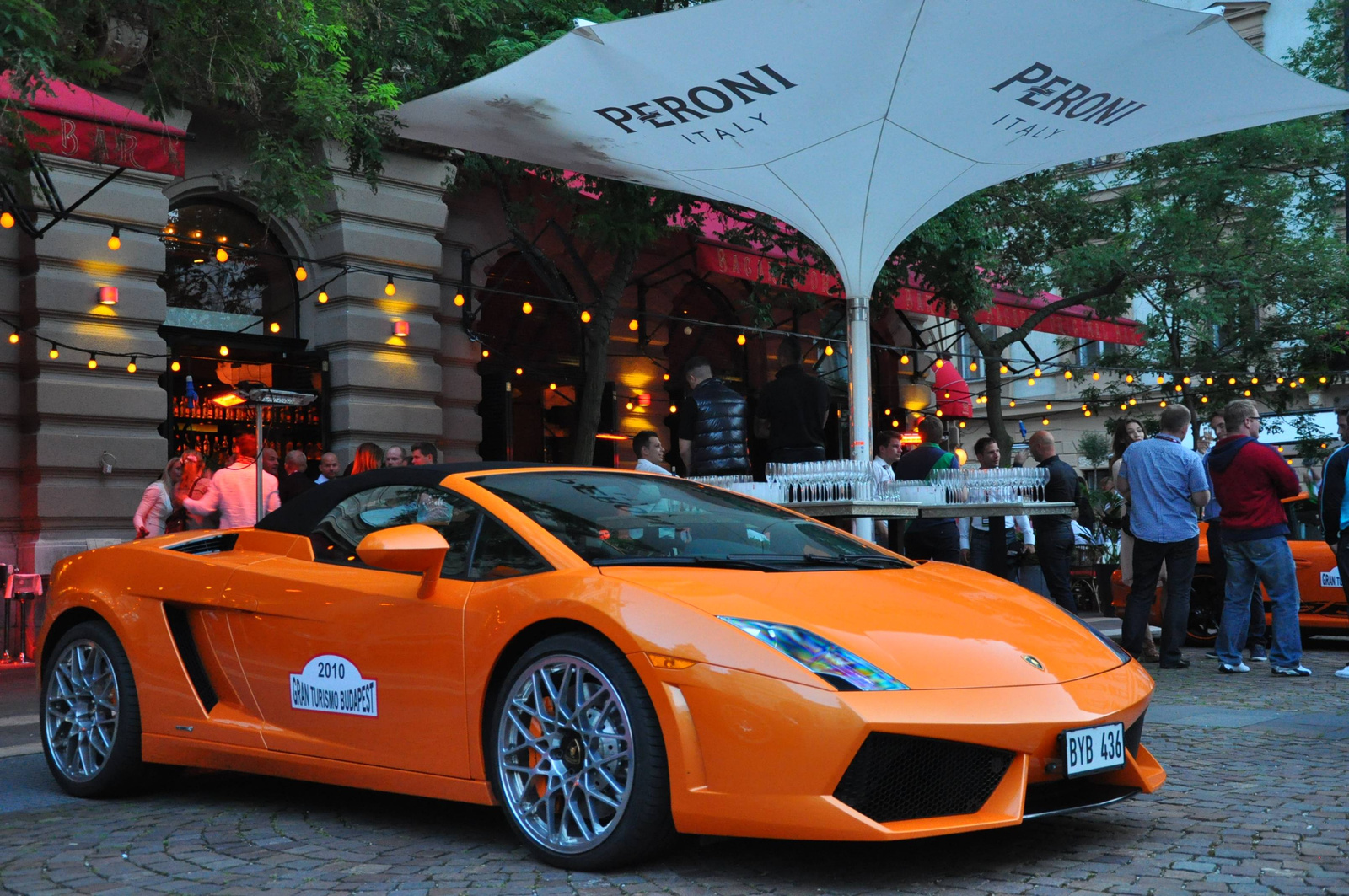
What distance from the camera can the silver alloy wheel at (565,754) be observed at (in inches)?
161

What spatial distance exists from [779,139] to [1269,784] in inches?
221

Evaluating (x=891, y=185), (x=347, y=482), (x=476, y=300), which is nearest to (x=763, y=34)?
(x=891, y=185)

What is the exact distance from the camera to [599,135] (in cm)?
962

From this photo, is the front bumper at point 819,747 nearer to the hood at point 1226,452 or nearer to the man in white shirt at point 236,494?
the hood at point 1226,452

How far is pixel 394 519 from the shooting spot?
17.2 ft

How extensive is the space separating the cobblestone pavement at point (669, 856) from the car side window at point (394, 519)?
0.96m

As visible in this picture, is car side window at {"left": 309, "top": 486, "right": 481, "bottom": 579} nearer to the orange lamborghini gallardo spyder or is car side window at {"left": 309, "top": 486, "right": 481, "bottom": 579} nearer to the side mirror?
the orange lamborghini gallardo spyder

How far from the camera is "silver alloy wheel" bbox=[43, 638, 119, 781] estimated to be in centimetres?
571

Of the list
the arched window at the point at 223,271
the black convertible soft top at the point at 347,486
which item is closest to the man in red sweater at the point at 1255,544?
the black convertible soft top at the point at 347,486

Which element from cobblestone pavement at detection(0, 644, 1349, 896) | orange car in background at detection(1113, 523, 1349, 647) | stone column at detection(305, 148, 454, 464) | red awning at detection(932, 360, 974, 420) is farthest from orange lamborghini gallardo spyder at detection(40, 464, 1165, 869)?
red awning at detection(932, 360, 974, 420)

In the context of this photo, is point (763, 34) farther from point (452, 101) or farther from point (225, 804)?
point (225, 804)

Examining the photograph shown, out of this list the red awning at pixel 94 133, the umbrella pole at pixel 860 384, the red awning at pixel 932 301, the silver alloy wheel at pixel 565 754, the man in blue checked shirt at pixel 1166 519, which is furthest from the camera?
the red awning at pixel 932 301

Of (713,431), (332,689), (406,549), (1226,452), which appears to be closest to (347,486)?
(332,689)

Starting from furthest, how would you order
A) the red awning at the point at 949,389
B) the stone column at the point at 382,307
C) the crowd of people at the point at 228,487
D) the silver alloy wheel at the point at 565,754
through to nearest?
the red awning at the point at 949,389
the stone column at the point at 382,307
the crowd of people at the point at 228,487
the silver alloy wheel at the point at 565,754
